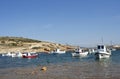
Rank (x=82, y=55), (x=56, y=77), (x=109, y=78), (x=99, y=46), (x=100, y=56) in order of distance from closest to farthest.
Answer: (x=109, y=78)
(x=56, y=77)
(x=100, y=56)
(x=99, y=46)
(x=82, y=55)

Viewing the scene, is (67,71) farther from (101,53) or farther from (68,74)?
(101,53)

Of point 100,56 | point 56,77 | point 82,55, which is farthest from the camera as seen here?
point 82,55

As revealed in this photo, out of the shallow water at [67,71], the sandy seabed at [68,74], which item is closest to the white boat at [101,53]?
the shallow water at [67,71]

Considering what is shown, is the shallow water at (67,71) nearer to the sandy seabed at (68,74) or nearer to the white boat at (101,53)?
the sandy seabed at (68,74)

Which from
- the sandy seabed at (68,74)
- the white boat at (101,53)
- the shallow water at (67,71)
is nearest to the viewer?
the sandy seabed at (68,74)

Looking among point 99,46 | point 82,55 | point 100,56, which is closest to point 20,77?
point 100,56

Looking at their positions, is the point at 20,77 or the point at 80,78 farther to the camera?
the point at 20,77

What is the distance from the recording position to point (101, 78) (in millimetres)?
40688

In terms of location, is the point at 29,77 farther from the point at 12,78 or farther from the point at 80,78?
the point at 80,78

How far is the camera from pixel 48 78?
42.8 meters

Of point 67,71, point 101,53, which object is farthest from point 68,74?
point 101,53

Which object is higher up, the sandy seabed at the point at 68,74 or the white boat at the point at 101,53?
the white boat at the point at 101,53

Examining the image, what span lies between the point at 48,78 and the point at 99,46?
2136 inches

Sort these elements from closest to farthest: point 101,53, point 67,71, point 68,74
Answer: point 68,74 → point 67,71 → point 101,53
